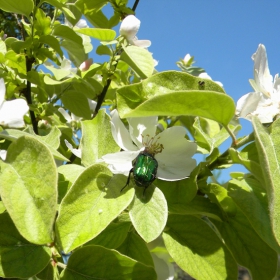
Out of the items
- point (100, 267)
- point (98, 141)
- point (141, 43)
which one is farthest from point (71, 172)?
point (141, 43)

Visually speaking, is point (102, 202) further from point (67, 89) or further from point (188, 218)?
point (67, 89)

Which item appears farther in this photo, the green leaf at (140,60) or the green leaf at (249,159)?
the green leaf at (140,60)

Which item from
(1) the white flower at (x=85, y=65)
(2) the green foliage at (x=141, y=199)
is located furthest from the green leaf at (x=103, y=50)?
(2) the green foliage at (x=141, y=199)

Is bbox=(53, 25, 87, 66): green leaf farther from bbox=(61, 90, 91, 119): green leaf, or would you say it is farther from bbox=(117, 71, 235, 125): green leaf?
bbox=(117, 71, 235, 125): green leaf

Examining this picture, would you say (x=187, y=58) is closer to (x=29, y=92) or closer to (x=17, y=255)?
(x=29, y=92)

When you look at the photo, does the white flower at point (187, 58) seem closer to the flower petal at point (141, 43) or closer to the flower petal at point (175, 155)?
the flower petal at point (141, 43)

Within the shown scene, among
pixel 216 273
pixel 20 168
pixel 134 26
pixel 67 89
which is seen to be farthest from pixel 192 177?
pixel 67 89
